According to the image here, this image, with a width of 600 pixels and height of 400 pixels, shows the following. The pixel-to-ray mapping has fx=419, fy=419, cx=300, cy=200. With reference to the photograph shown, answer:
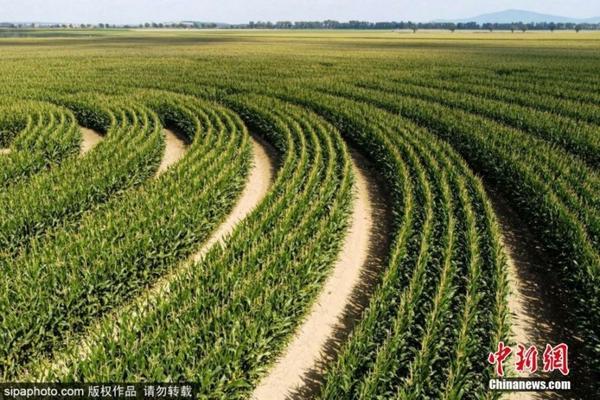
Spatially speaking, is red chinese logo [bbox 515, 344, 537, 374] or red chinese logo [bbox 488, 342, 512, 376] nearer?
red chinese logo [bbox 488, 342, 512, 376]

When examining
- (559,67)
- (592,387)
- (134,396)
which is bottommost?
(592,387)

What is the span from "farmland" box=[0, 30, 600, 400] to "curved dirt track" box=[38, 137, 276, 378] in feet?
0.32

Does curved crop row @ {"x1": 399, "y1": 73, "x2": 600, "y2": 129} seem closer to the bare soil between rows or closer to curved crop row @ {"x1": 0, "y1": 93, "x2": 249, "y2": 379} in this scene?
the bare soil between rows

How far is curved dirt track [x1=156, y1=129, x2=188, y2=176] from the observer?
20036mm

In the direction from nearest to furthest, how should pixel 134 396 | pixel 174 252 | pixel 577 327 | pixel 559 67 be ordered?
pixel 134 396 → pixel 577 327 → pixel 174 252 → pixel 559 67

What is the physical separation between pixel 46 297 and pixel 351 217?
911cm

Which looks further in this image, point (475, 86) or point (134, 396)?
point (475, 86)

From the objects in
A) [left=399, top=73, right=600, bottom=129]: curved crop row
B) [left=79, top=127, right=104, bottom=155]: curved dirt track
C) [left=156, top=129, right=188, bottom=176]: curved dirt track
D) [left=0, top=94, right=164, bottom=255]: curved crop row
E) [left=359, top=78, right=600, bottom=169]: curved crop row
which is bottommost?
[left=79, top=127, right=104, bottom=155]: curved dirt track

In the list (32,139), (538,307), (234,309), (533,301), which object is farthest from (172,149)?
(538,307)

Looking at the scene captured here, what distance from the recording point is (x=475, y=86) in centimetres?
3350

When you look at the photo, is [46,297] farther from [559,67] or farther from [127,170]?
[559,67]

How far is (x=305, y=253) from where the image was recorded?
10.3 metres

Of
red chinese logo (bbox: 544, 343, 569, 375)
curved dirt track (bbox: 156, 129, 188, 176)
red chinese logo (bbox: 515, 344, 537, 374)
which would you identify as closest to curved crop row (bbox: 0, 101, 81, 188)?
curved dirt track (bbox: 156, 129, 188, 176)

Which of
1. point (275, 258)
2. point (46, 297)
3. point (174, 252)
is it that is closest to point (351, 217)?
point (275, 258)
